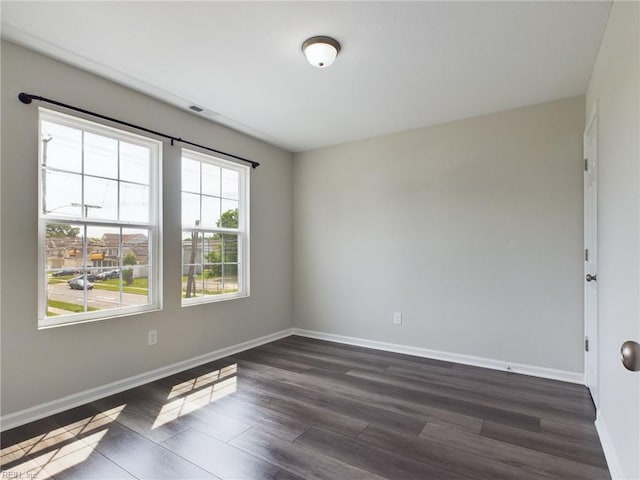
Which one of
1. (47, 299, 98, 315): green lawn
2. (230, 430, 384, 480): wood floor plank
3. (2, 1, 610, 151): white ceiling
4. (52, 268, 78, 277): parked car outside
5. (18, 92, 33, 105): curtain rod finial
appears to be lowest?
(230, 430, 384, 480): wood floor plank

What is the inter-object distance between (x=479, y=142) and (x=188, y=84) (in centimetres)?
284

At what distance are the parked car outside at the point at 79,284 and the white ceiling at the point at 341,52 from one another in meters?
1.63

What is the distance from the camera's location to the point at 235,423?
7.56 ft

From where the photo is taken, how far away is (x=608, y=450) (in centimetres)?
188

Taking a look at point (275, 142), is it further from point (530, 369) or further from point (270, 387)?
point (530, 369)

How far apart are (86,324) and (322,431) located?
1.95 meters

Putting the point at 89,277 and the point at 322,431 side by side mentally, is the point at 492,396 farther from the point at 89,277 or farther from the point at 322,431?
the point at 89,277

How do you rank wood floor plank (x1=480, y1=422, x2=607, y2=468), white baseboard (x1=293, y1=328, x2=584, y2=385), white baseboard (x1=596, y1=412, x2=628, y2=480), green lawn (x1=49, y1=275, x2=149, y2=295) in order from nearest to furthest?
white baseboard (x1=596, y1=412, x2=628, y2=480)
wood floor plank (x1=480, y1=422, x2=607, y2=468)
green lawn (x1=49, y1=275, x2=149, y2=295)
white baseboard (x1=293, y1=328, x2=584, y2=385)

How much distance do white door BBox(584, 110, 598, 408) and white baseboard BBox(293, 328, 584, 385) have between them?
0.19 meters

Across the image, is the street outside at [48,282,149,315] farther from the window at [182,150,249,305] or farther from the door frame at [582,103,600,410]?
the door frame at [582,103,600,410]

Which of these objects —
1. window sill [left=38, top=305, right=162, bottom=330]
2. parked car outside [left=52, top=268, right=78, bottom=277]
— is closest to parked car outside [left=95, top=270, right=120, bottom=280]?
parked car outside [left=52, top=268, right=78, bottom=277]

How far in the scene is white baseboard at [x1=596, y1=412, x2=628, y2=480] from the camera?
1680 millimetres

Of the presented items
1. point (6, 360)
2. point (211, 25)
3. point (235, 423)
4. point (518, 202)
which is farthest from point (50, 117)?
point (518, 202)

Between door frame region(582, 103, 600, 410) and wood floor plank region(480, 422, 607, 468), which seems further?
door frame region(582, 103, 600, 410)
